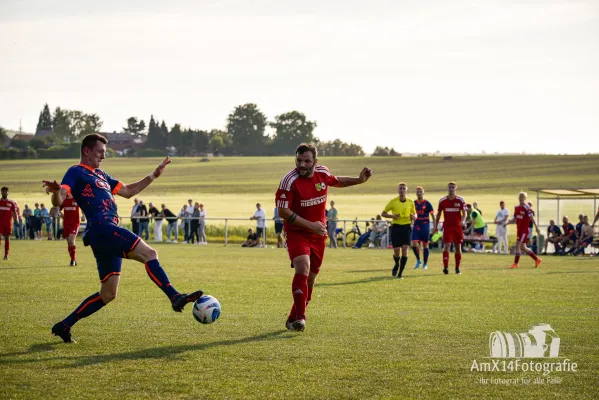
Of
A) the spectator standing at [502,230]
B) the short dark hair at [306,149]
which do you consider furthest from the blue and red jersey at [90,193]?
the spectator standing at [502,230]

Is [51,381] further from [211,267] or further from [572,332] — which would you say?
[211,267]

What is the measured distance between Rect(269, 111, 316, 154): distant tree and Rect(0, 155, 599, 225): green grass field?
78.8ft

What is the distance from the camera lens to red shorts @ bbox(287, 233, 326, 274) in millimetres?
9812

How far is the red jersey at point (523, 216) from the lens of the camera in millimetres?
22734

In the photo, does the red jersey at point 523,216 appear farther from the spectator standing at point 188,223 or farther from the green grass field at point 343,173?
the green grass field at point 343,173

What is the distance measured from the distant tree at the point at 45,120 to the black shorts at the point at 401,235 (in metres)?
147

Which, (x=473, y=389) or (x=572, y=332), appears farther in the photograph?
(x=572, y=332)

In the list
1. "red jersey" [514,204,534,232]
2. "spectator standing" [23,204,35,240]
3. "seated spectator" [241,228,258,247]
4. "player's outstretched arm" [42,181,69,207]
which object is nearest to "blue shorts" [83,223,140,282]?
→ "player's outstretched arm" [42,181,69,207]

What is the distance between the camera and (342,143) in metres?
149

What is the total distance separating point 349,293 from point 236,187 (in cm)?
7470

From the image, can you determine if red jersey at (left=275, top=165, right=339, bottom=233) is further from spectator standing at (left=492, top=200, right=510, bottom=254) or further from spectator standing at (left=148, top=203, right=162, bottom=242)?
spectator standing at (left=148, top=203, right=162, bottom=242)

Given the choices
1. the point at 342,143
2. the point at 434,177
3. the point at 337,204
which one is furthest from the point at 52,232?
the point at 342,143

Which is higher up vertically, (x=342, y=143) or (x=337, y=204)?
(x=342, y=143)

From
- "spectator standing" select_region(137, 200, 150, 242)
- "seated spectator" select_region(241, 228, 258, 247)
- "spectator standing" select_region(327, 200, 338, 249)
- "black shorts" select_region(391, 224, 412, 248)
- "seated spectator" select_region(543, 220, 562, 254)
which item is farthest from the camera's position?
"spectator standing" select_region(137, 200, 150, 242)
